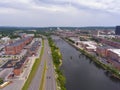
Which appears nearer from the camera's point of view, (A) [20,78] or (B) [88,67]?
(A) [20,78]

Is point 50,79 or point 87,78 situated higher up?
point 50,79

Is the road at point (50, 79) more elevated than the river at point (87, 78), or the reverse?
the road at point (50, 79)

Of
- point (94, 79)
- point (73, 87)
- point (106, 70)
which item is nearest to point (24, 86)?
point (73, 87)

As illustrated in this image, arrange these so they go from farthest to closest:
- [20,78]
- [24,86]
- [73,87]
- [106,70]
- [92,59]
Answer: [92,59], [106,70], [20,78], [73,87], [24,86]

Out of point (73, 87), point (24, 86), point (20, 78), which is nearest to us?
point (24, 86)

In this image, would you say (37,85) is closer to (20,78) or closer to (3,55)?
(20,78)

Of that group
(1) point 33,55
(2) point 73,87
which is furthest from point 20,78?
(1) point 33,55

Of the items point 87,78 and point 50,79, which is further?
point 87,78

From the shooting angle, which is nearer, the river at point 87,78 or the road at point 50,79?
the road at point 50,79

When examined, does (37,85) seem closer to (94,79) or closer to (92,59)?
(94,79)

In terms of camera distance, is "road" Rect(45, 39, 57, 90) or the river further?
the river

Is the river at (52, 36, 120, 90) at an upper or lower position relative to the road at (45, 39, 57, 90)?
lower
